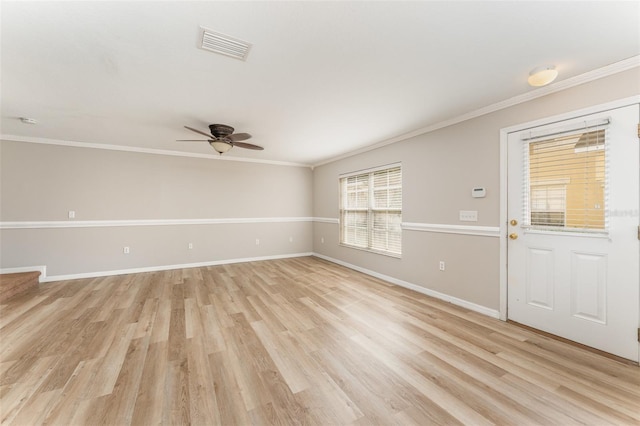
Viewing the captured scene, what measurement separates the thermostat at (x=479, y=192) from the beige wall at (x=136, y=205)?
14.1 ft

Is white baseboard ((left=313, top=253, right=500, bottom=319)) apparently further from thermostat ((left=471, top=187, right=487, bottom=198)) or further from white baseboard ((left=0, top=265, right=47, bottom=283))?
white baseboard ((left=0, top=265, right=47, bottom=283))

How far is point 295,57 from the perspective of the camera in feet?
6.20

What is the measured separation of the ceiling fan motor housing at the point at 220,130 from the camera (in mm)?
3367

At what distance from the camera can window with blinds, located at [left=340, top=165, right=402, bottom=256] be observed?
13.7 ft

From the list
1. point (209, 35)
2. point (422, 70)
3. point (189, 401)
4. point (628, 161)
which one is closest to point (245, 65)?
point (209, 35)

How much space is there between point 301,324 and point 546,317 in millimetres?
2508

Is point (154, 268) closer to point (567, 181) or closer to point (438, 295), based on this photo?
point (438, 295)

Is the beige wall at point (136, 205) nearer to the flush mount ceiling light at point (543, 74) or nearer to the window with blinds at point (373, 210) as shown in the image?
the window with blinds at point (373, 210)

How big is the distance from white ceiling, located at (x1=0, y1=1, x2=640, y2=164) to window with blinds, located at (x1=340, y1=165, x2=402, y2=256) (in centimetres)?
135

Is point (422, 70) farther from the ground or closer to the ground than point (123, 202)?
farther from the ground

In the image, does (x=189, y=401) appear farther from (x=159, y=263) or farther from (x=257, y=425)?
(x=159, y=263)

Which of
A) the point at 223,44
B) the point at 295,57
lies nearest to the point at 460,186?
the point at 295,57

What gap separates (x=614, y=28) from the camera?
160cm

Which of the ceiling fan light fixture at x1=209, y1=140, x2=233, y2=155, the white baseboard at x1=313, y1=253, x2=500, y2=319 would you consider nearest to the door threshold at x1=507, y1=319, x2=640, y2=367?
the white baseboard at x1=313, y1=253, x2=500, y2=319
